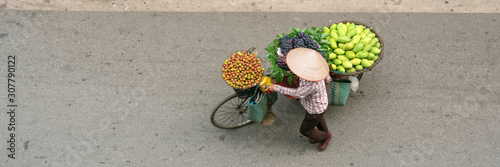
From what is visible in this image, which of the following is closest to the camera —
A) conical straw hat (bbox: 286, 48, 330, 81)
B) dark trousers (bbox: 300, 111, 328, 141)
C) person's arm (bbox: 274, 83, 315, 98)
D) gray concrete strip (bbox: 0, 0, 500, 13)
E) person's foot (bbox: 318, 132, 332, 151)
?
conical straw hat (bbox: 286, 48, 330, 81)

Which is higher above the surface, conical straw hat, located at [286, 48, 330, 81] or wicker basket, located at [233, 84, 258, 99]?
conical straw hat, located at [286, 48, 330, 81]

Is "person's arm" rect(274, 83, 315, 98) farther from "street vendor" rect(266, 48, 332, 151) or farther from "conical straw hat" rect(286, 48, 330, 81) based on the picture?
"conical straw hat" rect(286, 48, 330, 81)

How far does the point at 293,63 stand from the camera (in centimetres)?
333

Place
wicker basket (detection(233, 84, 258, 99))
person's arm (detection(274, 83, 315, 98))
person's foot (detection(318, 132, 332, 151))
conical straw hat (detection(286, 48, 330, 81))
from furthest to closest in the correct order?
person's foot (detection(318, 132, 332, 151)) → wicker basket (detection(233, 84, 258, 99)) → person's arm (detection(274, 83, 315, 98)) → conical straw hat (detection(286, 48, 330, 81))

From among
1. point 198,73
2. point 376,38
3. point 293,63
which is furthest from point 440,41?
point 198,73

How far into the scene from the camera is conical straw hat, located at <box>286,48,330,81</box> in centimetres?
330

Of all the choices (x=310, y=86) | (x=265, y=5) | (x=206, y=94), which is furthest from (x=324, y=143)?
(x=265, y=5)

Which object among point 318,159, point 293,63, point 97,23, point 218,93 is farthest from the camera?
point 97,23

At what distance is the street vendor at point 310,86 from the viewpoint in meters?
3.31

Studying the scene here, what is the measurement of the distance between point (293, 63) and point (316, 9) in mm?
2319

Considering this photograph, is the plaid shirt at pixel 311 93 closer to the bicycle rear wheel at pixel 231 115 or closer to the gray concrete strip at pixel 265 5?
the bicycle rear wheel at pixel 231 115

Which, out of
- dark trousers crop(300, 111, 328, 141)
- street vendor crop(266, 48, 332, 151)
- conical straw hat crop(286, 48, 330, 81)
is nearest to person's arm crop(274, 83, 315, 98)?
street vendor crop(266, 48, 332, 151)

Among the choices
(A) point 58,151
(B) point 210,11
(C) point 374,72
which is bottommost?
(A) point 58,151

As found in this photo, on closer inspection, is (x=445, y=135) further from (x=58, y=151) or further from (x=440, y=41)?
(x=58, y=151)
